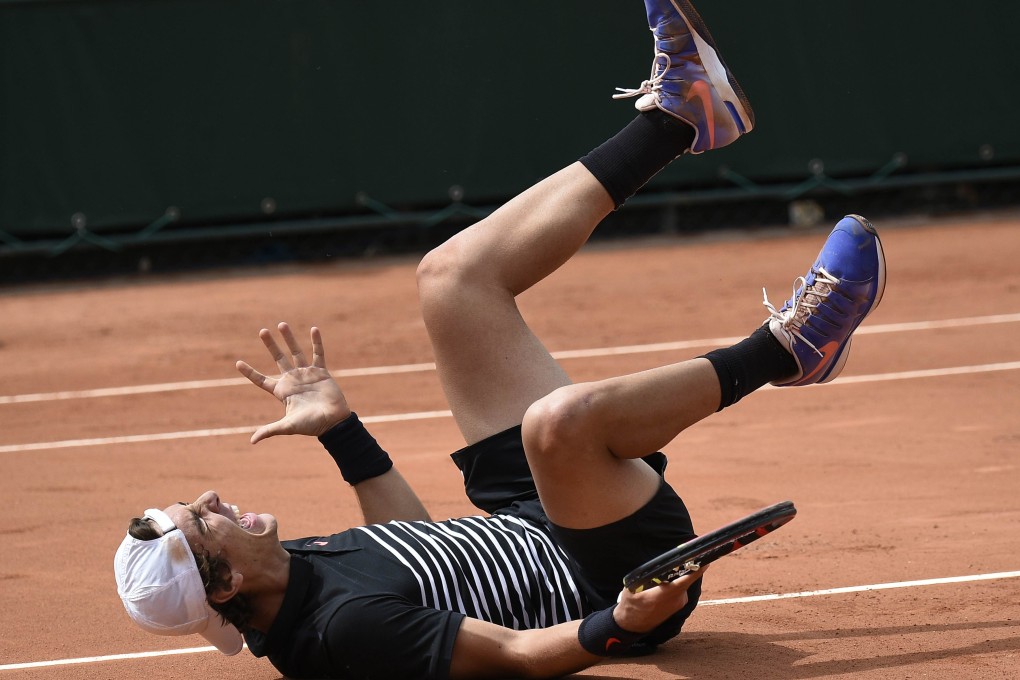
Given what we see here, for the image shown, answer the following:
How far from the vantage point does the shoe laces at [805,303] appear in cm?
334

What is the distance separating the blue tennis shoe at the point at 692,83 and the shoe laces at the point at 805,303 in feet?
1.89

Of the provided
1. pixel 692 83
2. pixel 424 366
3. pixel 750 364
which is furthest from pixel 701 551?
pixel 424 366

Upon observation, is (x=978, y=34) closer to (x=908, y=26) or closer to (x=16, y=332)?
(x=908, y=26)

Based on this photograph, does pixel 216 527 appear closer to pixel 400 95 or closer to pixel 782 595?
pixel 782 595

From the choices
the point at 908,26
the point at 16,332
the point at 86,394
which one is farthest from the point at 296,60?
the point at 908,26

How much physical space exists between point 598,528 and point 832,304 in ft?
2.89

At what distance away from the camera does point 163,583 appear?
3.04 m

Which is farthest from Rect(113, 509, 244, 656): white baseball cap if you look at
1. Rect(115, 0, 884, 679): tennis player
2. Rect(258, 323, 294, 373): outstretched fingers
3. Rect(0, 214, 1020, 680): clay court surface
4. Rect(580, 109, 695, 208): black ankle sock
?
Rect(580, 109, 695, 208): black ankle sock

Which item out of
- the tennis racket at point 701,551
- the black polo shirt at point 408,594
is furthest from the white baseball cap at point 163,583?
the tennis racket at point 701,551

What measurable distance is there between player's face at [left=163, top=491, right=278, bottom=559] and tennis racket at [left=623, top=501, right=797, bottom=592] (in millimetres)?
974

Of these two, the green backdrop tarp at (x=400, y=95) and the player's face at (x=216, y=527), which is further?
the green backdrop tarp at (x=400, y=95)

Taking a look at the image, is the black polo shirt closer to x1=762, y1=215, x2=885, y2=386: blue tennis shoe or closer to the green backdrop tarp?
x1=762, y1=215, x2=885, y2=386: blue tennis shoe

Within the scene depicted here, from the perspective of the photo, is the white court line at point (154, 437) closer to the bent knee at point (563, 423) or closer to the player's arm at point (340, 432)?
the player's arm at point (340, 432)

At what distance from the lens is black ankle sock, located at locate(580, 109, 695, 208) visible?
12.2 ft
